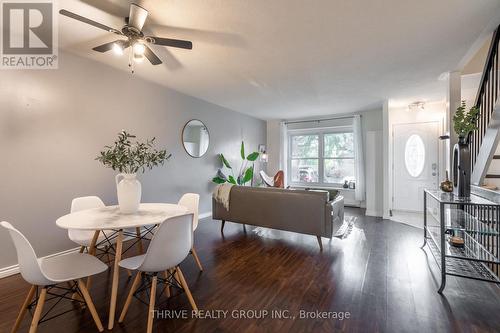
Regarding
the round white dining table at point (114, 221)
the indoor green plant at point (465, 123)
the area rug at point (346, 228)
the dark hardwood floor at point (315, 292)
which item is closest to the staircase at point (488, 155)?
the indoor green plant at point (465, 123)

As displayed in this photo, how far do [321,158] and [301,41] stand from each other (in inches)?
177

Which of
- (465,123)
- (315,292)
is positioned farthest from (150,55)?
(465,123)

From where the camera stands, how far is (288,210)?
10.4ft

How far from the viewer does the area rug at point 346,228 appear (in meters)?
3.52

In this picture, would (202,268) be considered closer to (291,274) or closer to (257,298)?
(257,298)

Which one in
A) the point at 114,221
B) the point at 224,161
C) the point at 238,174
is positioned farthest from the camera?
the point at 238,174

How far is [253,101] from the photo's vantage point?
485 cm

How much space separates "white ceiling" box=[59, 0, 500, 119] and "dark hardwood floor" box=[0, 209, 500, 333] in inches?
95.0

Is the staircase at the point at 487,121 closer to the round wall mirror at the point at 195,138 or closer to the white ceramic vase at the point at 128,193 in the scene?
the white ceramic vase at the point at 128,193

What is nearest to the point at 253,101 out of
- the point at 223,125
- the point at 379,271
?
the point at 223,125

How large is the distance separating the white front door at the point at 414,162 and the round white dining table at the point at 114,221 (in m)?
5.19

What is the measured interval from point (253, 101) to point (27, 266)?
13.9ft

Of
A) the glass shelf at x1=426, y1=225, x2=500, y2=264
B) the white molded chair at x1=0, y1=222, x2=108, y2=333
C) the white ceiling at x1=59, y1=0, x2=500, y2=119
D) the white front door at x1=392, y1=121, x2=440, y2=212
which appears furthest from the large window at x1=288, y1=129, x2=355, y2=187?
the white molded chair at x1=0, y1=222, x2=108, y2=333

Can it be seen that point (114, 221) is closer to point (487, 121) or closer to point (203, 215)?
point (203, 215)
